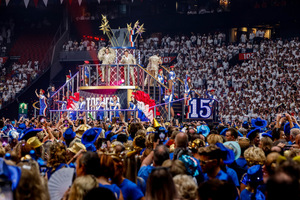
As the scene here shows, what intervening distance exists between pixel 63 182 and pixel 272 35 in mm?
30912

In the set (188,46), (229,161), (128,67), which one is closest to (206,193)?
(229,161)

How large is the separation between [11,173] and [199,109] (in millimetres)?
10157

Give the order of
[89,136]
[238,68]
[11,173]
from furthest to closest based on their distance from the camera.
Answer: [238,68]
[89,136]
[11,173]

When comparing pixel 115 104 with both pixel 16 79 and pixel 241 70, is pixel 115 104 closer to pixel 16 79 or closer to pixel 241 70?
pixel 241 70

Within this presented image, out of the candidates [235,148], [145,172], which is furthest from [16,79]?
[145,172]

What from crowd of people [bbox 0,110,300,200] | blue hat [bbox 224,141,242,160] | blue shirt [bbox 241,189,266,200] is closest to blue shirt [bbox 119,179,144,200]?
crowd of people [bbox 0,110,300,200]

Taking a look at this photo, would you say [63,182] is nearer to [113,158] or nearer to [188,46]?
[113,158]

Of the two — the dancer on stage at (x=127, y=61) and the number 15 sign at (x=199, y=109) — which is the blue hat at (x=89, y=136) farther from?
the dancer on stage at (x=127, y=61)

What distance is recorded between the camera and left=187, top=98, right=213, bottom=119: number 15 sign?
12.7m

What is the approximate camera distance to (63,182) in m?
3.62

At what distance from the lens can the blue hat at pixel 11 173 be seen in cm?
285

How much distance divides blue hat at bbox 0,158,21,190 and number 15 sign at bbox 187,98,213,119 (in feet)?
32.4

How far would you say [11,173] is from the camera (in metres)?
2.91

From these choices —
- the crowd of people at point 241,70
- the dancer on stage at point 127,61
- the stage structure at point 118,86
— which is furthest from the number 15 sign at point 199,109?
the dancer on stage at point 127,61
